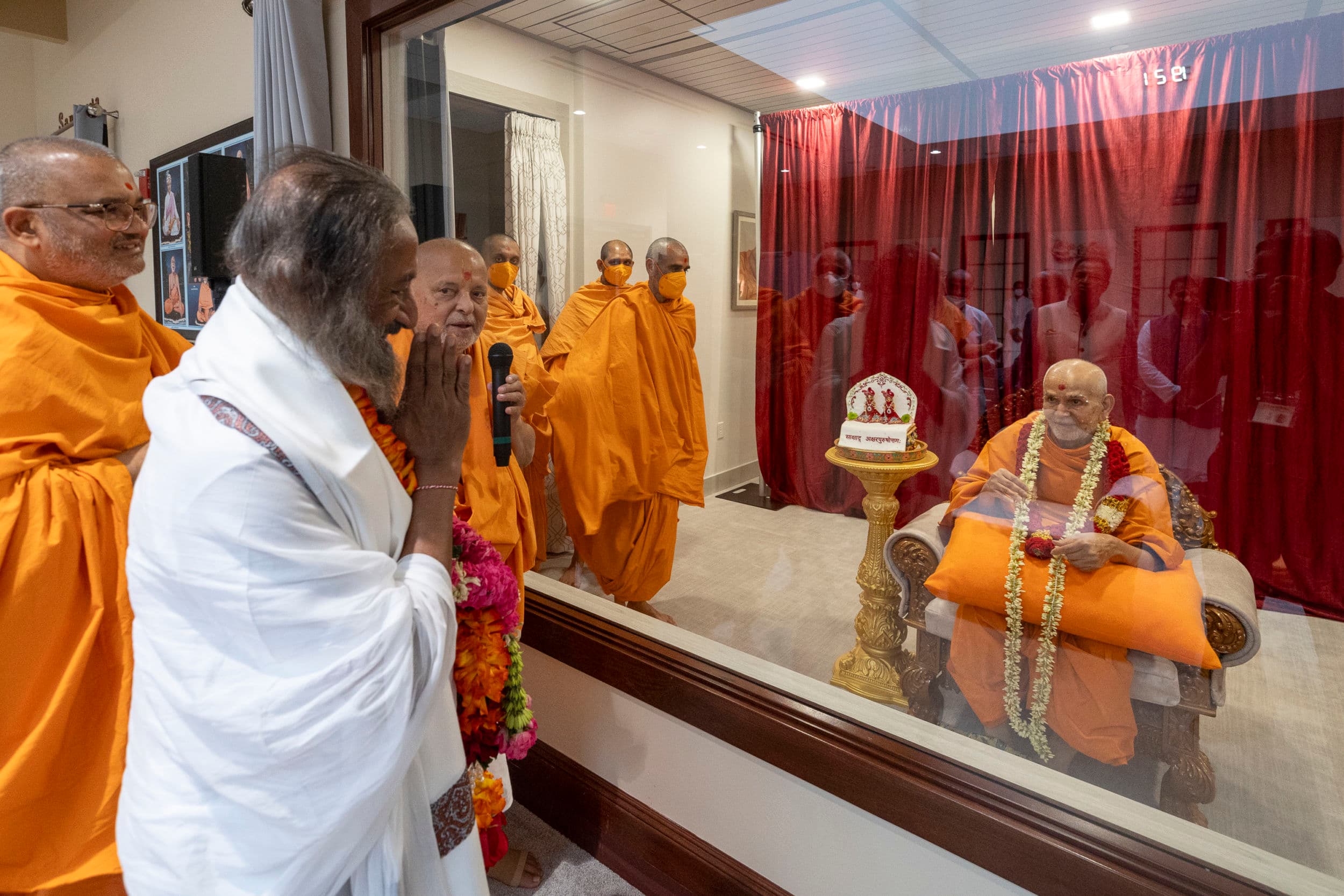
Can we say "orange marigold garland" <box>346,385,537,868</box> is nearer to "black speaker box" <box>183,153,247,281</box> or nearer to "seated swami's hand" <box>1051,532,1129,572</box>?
"seated swami's hand" <box>1051,532,1129,572</box>

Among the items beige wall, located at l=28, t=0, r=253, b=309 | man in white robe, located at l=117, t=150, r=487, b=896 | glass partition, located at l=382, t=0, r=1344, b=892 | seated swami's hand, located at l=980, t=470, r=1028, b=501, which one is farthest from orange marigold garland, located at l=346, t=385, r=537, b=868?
beige wall, located at l=28, t=0, r=253, b=309

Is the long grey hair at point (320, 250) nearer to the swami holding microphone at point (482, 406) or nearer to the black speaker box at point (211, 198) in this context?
the swami holding microphone at point (482, 406)

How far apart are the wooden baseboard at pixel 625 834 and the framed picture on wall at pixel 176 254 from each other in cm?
270

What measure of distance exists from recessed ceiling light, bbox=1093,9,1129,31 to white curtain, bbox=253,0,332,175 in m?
2.12

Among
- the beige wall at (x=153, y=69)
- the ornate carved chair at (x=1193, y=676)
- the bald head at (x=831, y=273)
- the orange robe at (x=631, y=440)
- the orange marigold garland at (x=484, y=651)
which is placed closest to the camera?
the orange marigold garland at (x=484, y=651)

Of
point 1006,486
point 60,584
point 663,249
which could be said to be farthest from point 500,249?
point 1006,486

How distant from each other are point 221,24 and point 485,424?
2.64 m

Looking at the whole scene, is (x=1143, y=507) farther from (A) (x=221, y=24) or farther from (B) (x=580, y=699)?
(A) (x=221, y=24)

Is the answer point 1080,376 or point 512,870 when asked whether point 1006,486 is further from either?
point 512,870

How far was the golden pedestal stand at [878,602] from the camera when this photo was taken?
5.93 ft

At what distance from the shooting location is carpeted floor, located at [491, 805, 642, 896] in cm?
202

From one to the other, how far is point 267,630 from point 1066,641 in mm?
1466

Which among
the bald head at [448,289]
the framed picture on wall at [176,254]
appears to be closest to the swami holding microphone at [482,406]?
the bald head at [448,289]

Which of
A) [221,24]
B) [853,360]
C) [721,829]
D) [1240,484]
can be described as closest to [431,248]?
[853,360]
